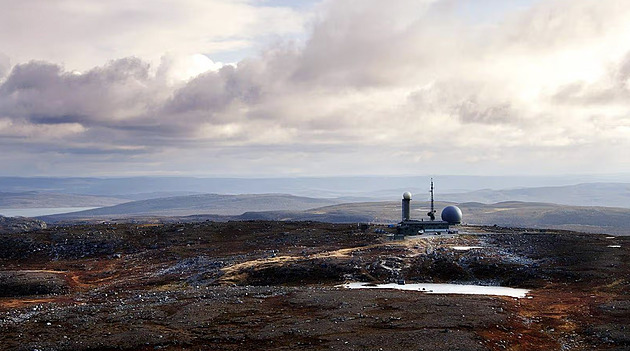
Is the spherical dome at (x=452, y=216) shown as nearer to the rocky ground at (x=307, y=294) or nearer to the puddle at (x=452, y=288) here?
the rocky ground at (x=307, y=294)

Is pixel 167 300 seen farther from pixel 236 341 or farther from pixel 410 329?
pixel 410 329

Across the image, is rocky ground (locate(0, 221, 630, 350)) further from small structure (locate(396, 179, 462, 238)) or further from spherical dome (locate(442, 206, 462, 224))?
spherical dome (locate(442, 206, 462, 224))

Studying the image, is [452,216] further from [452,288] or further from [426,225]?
[452,288]

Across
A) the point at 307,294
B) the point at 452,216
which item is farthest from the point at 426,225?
the point at 307,294

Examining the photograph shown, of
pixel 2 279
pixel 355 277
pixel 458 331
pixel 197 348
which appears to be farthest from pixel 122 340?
pixel 2 279

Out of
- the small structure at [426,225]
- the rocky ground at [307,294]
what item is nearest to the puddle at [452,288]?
the rocky ground at [307,294]

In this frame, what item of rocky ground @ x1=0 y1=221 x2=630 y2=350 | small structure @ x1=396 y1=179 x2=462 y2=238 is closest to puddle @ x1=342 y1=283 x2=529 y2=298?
rocky ground @ x1=0 y1=221 x2=630 y2=350

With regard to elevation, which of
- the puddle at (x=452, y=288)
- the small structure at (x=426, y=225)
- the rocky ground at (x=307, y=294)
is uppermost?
the small structure at (x=426, y=225)
